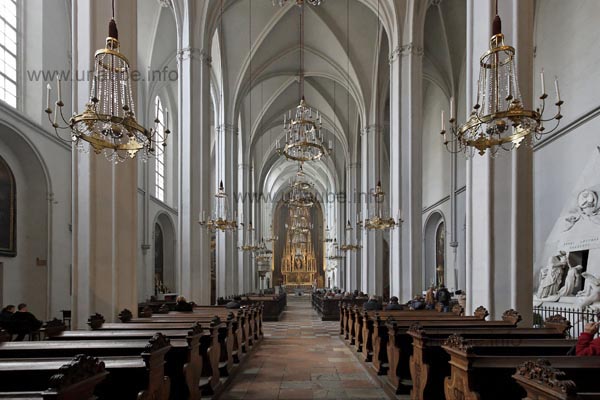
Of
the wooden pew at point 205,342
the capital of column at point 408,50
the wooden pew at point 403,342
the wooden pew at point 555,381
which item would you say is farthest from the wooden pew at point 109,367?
the capital of column at point 408,50

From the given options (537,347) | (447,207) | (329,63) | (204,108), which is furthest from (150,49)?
(537,347)

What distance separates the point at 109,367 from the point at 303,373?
5335 mm

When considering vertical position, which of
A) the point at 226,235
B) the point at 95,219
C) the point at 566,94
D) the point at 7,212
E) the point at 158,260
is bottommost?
the point at 158,260

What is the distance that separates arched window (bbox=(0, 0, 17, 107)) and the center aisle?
8.28 m

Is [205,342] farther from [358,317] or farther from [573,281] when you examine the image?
[573,281]

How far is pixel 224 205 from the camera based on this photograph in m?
15.1

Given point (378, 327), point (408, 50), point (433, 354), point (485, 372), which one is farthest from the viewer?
point (408, 50)


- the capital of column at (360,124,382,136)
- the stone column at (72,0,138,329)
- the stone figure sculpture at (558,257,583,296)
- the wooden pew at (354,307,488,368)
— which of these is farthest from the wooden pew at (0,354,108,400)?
the capital of column at (360,124,382,136)

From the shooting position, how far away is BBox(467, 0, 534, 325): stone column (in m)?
7.82

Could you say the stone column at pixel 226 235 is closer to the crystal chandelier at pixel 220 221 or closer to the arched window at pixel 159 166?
the arched window at pixel 159 166

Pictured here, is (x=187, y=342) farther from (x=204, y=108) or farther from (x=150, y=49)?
(x=150, y=49)

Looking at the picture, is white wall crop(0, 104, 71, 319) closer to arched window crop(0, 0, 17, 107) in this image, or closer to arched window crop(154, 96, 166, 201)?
arched window crop(0, 0, 17, 107)

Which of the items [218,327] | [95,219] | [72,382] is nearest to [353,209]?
[95,219]

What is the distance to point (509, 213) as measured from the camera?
798 cm
